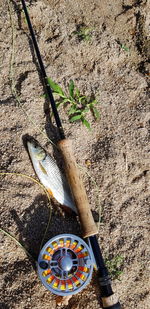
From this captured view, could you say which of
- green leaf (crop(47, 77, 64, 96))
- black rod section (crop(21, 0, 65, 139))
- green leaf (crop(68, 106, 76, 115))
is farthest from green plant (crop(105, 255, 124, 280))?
green leaf (crop(47, 77, 64, 96))

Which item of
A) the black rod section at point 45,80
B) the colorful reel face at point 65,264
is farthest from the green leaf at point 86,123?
the colorful reel face at point 65,264

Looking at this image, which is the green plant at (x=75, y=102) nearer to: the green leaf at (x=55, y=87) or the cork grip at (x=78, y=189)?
the green leaf at (x=55, y=87)

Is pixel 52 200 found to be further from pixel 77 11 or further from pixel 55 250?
pixel 77 11

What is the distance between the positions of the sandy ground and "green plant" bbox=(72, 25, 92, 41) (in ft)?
0.10

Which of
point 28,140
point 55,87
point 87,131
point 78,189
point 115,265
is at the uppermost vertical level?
point 55,87

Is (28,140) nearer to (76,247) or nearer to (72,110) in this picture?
(72,110)

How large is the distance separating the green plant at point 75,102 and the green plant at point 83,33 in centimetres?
46

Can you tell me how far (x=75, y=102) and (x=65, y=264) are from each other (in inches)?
53.4

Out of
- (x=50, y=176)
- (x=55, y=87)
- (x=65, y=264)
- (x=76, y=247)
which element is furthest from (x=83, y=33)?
(x=65, y=264)

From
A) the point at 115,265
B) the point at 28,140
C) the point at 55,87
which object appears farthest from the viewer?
the point at 55,87

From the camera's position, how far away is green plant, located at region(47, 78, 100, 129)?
295cm

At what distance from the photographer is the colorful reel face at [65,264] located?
96.2 inches

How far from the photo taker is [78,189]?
2.62 meters

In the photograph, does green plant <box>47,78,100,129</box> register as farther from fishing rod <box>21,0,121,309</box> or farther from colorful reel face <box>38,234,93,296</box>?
colorful reel face <box>38,234,93,296</box>
